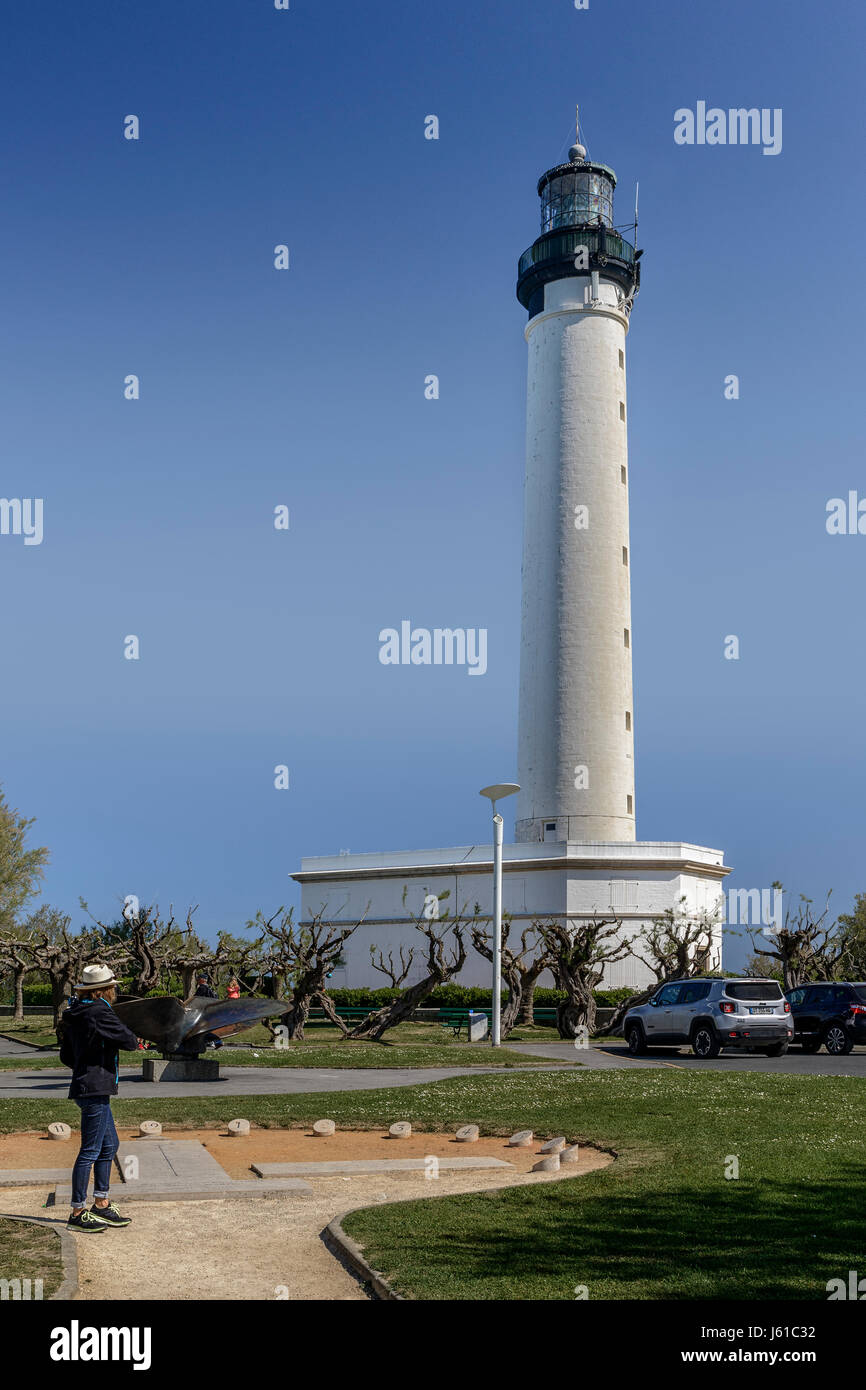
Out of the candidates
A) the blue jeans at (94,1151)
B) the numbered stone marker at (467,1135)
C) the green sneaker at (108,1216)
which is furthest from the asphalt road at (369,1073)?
the green sneaker at (108,1216)

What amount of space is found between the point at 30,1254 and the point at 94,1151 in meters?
1.48

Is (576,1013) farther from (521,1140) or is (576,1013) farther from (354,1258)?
(354,1258)

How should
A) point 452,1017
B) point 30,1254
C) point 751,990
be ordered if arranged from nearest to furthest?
point 30,1254
point 751,990
point 452,1017

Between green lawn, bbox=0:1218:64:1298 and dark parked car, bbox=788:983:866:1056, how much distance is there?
22925 mm

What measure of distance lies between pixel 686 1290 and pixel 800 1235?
1832mm

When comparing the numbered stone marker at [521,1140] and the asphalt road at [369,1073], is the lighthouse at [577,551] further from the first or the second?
the numbered stone marker at [521,1140]

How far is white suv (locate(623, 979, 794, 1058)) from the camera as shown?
83.8 feet

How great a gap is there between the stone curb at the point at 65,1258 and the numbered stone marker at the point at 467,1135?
20.0 ft

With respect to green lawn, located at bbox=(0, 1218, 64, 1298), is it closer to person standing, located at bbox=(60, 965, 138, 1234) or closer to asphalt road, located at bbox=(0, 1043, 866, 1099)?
person standing, located at bbox=(60, 965, 138, 1234)

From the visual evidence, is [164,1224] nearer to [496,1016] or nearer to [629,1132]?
[629,1132]

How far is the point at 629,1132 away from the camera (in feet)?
45.3

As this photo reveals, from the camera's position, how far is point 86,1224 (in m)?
8.90

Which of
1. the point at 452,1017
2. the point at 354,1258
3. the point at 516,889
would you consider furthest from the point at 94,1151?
the point at 516,889
